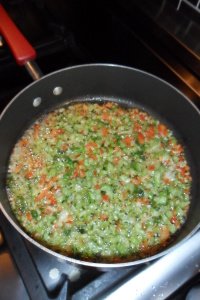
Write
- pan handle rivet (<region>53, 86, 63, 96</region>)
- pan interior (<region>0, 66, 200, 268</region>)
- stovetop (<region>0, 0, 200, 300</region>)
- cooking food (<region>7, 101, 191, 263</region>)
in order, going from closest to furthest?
stovetop (<region>0, 0, 200, 300</region>) < cooking food (<region>7, 101, 191, 263</region>) < pan interior (<region>0, 66, 200, 268</region>) < pan handle rivet (<region>53, 86, 63, 96</region>)

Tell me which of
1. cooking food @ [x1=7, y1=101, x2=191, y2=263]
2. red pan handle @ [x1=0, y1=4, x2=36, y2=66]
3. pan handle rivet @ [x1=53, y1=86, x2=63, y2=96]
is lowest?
cooking food @ [x1=7, y1=101, x2=191, y2=263]

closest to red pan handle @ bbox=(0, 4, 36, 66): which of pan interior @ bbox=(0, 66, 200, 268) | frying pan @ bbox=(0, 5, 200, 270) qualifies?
frying pan @ bbox=(0, 5, 200, 270)

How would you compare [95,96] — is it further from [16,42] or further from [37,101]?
[16,42]

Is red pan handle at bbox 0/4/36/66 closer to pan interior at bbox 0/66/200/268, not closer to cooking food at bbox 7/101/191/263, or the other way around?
pan interior at bbox 0/66/200/268

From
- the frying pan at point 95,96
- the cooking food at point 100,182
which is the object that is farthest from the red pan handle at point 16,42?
the cooking food at point 100,182

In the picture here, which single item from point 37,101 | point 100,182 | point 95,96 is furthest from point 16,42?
point 100,182

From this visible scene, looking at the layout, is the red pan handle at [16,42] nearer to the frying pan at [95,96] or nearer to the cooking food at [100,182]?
the frying pan at [95,96]
